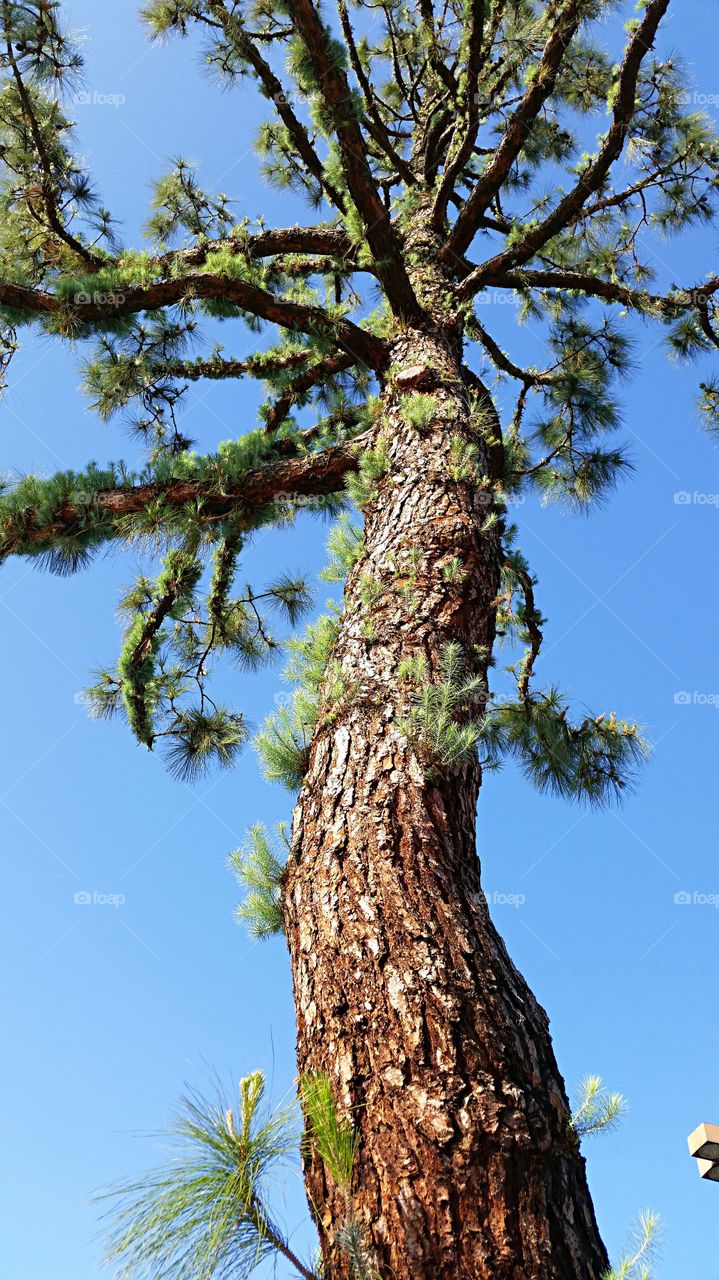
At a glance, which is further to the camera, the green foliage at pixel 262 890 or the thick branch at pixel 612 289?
the thick branch at pixel 612 289

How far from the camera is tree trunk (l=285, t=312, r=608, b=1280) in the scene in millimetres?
1247

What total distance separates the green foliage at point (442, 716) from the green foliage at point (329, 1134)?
0.77 meters

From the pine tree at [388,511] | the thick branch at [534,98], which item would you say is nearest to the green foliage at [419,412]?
the pine tree at [388,511]

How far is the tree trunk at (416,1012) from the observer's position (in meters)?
1.25

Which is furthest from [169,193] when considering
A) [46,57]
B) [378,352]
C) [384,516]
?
[384,516]

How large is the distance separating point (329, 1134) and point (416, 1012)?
0.25 m

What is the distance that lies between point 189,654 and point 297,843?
6.66 ft

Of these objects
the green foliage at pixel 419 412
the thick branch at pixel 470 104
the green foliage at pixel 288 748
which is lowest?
the green foliage at pixel 288 748

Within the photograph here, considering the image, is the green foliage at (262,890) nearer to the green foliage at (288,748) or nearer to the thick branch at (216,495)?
the green foliage at (288,748)

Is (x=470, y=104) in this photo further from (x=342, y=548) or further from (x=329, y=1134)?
(x=329, y=1134)

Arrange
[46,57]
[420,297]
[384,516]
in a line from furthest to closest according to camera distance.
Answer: [420,297]
[46,57]
[384,516]

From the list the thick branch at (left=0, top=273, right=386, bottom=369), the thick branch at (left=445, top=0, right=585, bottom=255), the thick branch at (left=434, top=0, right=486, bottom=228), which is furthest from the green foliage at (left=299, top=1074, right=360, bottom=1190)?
the thick branch at (left=434, top=0, right=486, bottom=228)

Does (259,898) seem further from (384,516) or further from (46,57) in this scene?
(46,57)

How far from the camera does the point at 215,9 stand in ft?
10.8
